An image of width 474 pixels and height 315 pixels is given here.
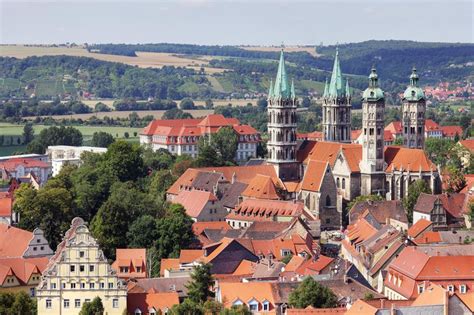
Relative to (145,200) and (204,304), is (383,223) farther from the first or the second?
(204,304)

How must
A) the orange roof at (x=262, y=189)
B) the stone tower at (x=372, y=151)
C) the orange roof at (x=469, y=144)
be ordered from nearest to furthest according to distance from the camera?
the orange roof at (x=262, y=189) → the stone tower at (x=372, y=151) → the orange roof at (x=469, y=144)

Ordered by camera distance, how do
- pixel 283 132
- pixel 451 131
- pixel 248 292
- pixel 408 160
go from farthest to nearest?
pixel 451 131, pixel 283 132, pixel 408 160, pixel 248 292

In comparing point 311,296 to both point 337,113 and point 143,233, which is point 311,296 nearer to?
point 143,233

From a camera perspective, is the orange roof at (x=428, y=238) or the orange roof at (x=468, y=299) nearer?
the orange roof at (x=468, y=299)

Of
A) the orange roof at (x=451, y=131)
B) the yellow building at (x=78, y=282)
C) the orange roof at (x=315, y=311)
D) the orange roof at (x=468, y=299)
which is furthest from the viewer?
the orange roof at (x=451, y=131)

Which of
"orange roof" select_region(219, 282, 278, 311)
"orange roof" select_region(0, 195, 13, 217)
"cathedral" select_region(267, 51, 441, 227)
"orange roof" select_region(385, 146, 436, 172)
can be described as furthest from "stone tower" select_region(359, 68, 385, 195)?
"orange roof" select_region(219, 282, 278, 311)

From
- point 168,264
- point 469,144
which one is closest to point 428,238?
point 168,264

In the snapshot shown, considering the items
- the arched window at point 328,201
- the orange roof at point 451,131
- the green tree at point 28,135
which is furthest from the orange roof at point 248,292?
the orange roof at point 451,131

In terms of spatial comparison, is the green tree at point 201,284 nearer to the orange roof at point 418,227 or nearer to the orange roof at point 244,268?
the orange roof at point 244,268
